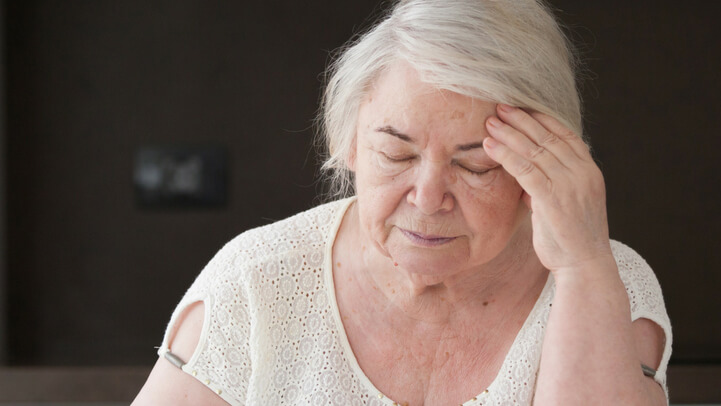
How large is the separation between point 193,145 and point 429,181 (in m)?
3.59

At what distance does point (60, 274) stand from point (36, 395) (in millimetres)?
886

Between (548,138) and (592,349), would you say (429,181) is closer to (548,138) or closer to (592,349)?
(548,138)

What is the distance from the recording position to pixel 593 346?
56.9 inches

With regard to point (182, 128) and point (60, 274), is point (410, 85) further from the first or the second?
point (60, 274)

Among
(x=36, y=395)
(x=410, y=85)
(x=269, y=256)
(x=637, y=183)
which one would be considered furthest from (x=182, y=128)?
(x=410, y=85)

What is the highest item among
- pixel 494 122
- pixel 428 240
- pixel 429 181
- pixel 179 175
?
pixel 494 122

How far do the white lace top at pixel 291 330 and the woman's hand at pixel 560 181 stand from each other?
0.24 meters

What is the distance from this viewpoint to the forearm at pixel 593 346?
1434 millimetres

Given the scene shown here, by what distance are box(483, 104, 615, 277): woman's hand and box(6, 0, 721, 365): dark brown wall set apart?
3.33 m

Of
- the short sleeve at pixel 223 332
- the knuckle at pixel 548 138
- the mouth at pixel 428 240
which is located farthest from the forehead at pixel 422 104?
Answer: the short sleeve at pixel 223 332

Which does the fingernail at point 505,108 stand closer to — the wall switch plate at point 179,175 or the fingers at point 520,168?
the fingers at point 520,168

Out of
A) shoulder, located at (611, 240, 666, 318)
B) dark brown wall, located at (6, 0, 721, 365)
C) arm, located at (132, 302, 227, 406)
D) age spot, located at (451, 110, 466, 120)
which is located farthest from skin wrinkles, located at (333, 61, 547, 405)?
dark brown wall, located at (6, 0, 721, 365)

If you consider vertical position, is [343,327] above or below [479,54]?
below

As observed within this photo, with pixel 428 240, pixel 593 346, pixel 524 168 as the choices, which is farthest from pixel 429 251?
pixel 593 346
